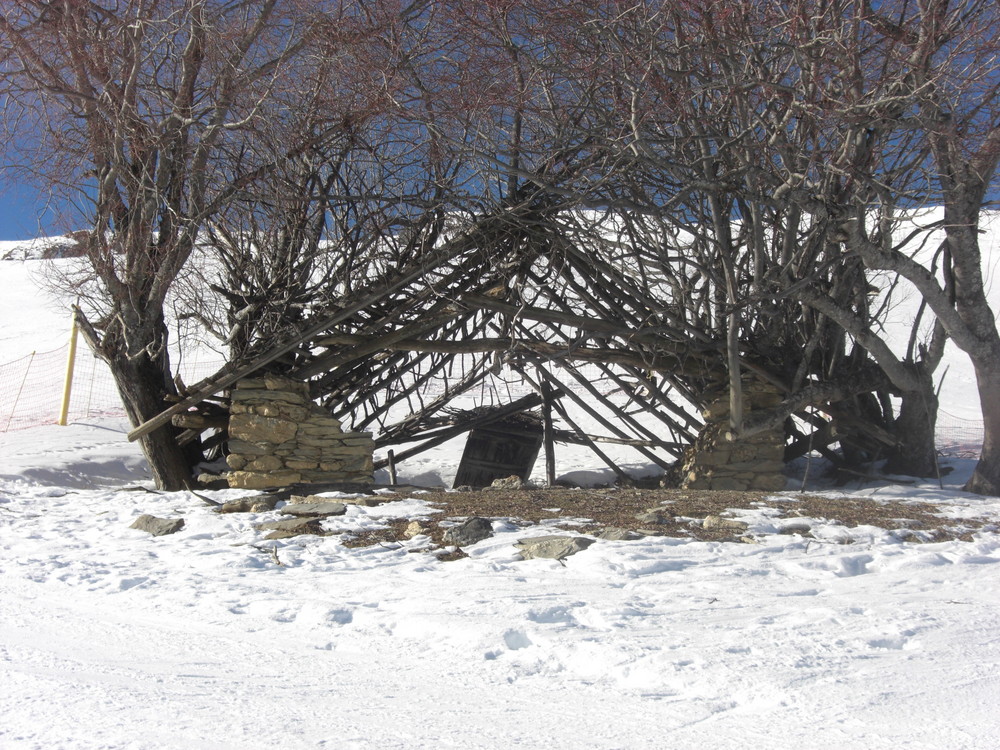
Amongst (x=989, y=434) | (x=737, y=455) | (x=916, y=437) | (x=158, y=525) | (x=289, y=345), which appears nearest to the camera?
(x=158, y=525)

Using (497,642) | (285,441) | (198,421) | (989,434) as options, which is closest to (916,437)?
(989,434)

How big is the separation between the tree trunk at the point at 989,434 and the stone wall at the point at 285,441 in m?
5.89

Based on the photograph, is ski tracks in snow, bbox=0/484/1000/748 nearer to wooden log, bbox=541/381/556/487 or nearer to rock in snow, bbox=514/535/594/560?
rock in snow, bbox=514/535/594/560

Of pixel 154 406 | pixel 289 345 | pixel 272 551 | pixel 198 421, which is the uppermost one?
pixel 289 345

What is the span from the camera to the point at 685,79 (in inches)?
291

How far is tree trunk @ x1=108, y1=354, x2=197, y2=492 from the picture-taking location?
Result: 8.53 m

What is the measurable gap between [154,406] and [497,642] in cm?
623

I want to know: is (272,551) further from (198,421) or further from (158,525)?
(198,421)

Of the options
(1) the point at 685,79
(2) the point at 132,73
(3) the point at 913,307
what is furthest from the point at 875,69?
(3) the point at 913,307

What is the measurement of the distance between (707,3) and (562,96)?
2233 millimetres

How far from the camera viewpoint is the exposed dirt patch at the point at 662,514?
5676 millimetres

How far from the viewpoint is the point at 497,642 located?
141 inches

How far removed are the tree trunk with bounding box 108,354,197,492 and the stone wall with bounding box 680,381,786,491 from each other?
5369 mm

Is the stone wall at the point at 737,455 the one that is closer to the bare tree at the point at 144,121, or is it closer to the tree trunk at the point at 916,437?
the tree trunk at the point at 916,437
